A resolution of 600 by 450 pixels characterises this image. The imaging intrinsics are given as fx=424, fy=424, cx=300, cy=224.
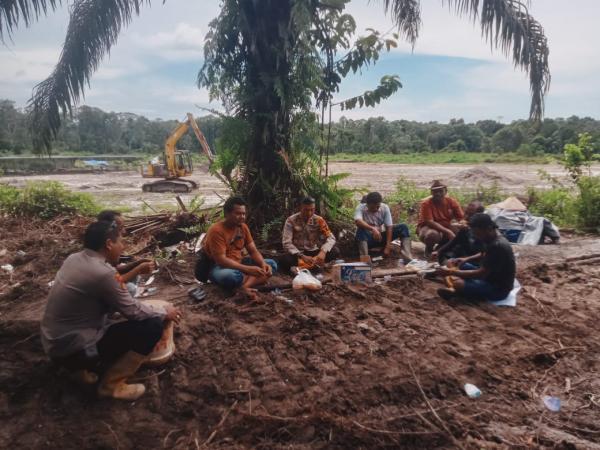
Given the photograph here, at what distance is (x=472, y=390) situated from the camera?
3.24 metres

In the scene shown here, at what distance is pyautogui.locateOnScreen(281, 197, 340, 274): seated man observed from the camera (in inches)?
221

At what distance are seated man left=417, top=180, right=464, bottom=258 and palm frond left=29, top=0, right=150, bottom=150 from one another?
499cm

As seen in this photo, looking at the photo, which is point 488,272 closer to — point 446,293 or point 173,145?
point 446,293

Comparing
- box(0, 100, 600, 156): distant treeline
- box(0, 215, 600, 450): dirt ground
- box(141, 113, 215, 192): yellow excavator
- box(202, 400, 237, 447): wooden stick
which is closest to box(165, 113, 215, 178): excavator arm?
box(141, 113, 215, 192): yellow excavator

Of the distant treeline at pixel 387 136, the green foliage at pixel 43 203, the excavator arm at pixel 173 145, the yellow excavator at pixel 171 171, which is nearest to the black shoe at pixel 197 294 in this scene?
the green foliage at pixel 43 203

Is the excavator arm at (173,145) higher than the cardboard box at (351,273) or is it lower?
higher

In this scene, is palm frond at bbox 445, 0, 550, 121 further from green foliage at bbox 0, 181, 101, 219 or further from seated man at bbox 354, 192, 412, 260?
green foliage at bbox 0, 181, 101, 219

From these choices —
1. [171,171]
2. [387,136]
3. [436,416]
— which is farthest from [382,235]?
[387,136]

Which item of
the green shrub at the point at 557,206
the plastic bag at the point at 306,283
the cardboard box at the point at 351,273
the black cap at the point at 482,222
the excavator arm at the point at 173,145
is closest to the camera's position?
the black cap at the point at 482,222

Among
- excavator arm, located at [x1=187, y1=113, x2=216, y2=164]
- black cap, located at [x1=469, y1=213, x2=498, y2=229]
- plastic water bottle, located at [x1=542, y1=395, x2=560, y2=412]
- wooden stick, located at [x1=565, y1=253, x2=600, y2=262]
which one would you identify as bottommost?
plastic water bottle, located at [x1=542, y1=395, x2=560, y2=412]

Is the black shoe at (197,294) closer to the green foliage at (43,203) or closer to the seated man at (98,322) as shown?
the seated man at (98,322)

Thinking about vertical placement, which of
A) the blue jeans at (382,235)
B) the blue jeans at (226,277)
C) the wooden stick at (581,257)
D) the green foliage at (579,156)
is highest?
the green foliage at (579,156)

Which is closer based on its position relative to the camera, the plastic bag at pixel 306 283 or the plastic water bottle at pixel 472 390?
the plastic water bottle at pixel 472 390

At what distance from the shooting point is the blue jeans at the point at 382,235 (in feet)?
20.5
